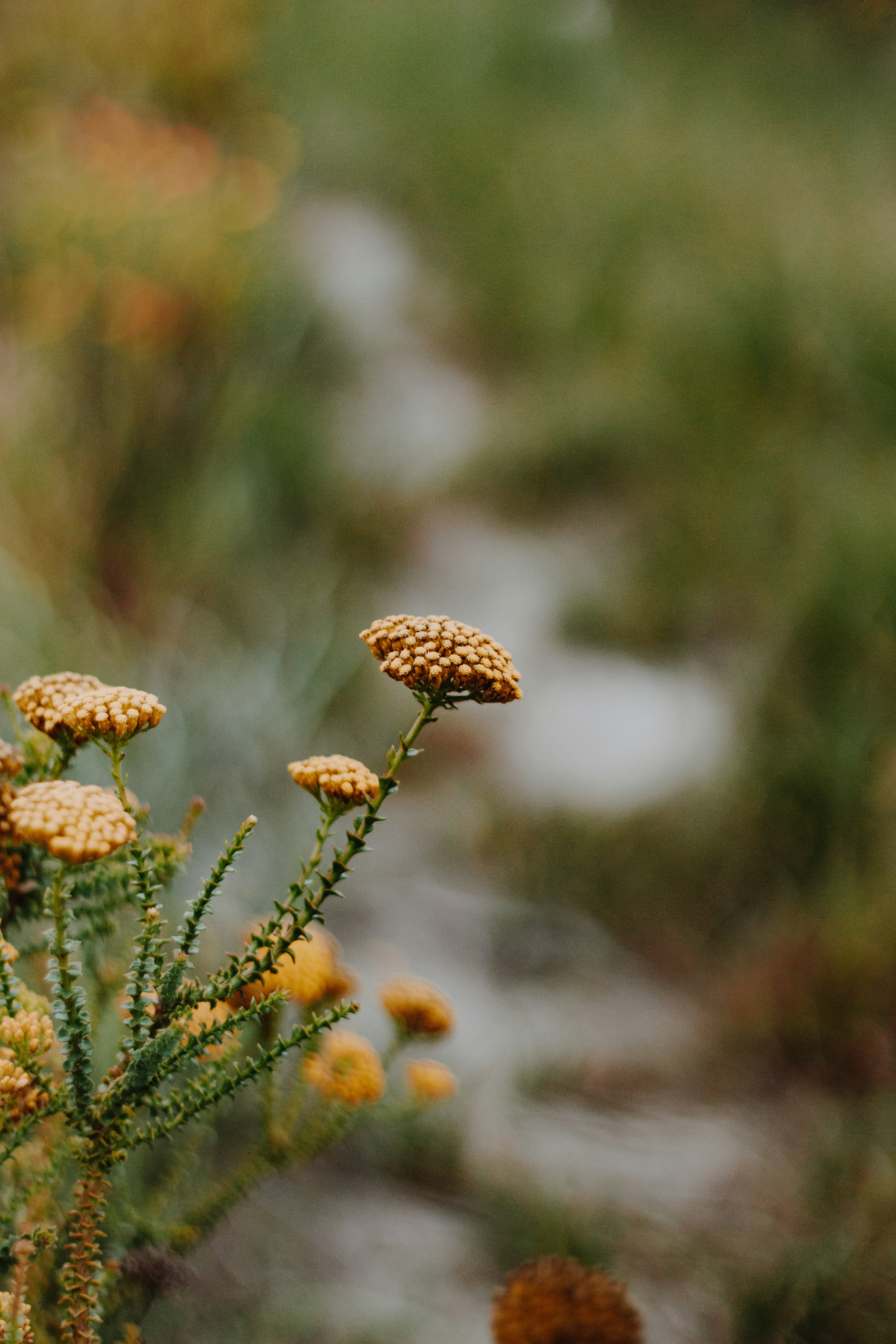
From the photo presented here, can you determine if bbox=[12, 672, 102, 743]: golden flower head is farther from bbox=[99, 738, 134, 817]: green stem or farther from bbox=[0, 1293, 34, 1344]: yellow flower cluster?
bbox=[0, 1293, 34, 1344]: yellow flower cluster

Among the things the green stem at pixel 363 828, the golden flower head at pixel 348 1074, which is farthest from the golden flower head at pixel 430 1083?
the green stem at pixel 363 828

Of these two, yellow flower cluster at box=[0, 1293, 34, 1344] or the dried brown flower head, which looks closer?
yellow flower cluster at box=[0, 1293, 34, 1344]

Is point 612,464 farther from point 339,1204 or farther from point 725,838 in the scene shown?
point 339,1204

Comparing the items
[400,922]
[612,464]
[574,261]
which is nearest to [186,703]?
[400,922]

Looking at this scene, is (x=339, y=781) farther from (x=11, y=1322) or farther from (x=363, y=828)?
(x=11, y=1322)

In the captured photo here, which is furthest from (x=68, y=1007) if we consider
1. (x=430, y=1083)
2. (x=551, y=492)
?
(x=551, y=492)

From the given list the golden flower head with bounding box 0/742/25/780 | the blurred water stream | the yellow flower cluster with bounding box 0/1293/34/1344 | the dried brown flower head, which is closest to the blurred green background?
the blurred water stream
